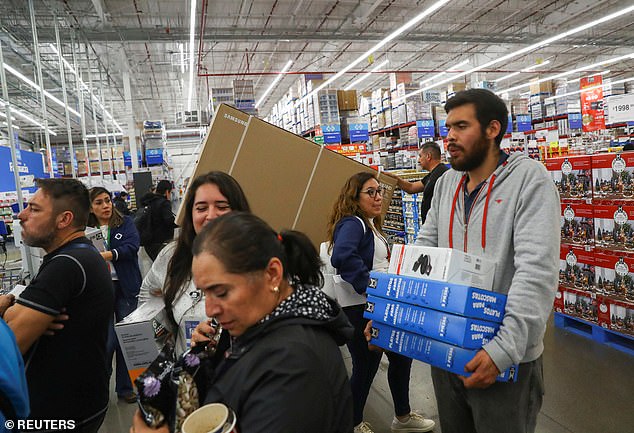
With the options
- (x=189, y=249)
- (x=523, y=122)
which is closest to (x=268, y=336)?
(x=189, y=249)

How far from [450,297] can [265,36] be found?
12.2m

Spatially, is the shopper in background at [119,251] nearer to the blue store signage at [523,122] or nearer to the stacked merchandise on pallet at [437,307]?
the stacked merchandise on pallet at [437,307]

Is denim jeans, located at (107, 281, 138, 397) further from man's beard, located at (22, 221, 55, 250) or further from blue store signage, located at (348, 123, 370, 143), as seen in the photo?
blue store signage, located at (348, 123, 370, 143)

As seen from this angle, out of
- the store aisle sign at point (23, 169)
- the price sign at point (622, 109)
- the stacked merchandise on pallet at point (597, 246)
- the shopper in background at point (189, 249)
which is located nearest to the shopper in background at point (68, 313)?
the shopper in background at point (189, 249)

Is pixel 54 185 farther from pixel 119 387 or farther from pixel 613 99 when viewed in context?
pixel 613 99

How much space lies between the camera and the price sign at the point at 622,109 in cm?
581

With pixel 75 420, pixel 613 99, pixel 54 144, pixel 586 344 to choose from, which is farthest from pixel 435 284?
pixel 54 144

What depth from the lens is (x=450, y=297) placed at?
4.83ft

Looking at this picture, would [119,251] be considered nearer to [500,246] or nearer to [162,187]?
[162,187]

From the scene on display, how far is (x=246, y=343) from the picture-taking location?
3.44 feet

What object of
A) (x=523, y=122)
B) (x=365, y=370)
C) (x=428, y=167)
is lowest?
(x=365, y=370)

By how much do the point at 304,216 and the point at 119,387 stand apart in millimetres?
2128

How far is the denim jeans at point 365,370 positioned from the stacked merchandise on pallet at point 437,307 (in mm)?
1061

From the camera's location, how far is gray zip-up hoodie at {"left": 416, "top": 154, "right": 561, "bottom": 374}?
4.70ft
